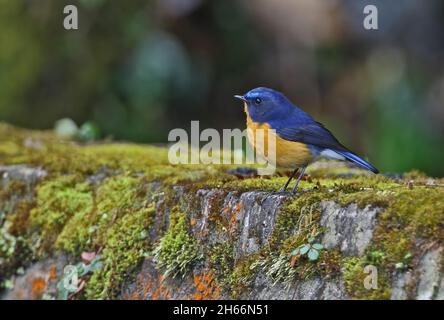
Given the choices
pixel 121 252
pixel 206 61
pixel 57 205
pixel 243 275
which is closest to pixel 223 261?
pixel 243 275

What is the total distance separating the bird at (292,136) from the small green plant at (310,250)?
88 centimetres

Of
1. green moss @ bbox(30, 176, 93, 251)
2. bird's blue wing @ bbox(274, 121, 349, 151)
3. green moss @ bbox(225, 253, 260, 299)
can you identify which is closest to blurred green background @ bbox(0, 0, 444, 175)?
green moss @ bbox(30, 176, 93, 251)

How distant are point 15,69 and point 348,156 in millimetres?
7209

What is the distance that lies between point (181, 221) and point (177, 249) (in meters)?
0.18

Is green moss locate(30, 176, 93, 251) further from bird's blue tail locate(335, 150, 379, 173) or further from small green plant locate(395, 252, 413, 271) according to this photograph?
small green plant locate(395, 252, 413, 271)

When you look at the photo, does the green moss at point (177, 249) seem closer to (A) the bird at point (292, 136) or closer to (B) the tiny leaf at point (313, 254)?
(A) the bird at point (292, 136)

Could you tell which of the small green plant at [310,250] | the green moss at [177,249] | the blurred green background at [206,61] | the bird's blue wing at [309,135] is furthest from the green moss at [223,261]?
the blurred green background at [206,61]

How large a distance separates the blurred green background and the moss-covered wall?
13.0 ft

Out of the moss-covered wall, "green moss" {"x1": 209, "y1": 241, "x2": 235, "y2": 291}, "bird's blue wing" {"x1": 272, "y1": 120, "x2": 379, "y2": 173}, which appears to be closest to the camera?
the moss-covered wall

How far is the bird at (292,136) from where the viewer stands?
4.86 meters

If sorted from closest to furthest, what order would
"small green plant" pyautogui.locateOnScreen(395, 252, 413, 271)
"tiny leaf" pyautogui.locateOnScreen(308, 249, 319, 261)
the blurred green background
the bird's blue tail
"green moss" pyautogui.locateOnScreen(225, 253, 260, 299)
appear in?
"small green plant" pyautogui.locateOnScreen(395, 252, 413, 271)
"tiny leaf" pyautogui.locateOnScreen(308, 249, 319, 261)
"green moss" pyautogui.locateOnScreen(225, 253, 260, 299)
the bird's blue tail
the blurred green background

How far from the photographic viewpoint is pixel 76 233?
17.0 feet

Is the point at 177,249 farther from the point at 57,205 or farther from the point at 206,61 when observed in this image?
the point at 206,61

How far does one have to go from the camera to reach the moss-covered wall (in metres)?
3.62
